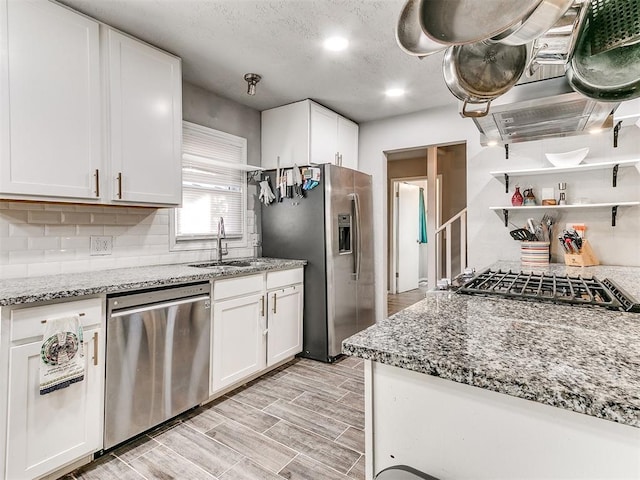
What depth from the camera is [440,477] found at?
836mm

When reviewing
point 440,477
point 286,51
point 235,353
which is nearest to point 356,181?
point 286,51

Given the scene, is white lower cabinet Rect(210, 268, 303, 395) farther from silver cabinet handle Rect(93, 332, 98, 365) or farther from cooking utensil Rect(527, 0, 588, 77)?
cooking utensil Rect(527, 0, 588, 77)

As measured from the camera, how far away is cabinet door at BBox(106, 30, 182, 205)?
213cm

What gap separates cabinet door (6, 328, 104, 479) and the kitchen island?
151 centimetres

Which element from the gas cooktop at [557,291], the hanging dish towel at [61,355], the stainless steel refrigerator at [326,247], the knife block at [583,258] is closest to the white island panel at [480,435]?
the gas cooktop at [557,291]

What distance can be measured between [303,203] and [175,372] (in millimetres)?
1757

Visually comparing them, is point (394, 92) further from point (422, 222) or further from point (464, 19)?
point (422, 222)

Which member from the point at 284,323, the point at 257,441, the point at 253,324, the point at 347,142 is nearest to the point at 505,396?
the point at 257,441

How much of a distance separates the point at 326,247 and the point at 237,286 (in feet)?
3.04

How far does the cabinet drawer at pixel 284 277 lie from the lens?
9.58 feet

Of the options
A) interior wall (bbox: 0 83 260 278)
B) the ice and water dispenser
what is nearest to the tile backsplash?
interior wall (bbox: 0 83 260 278)

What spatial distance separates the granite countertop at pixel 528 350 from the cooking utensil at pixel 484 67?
0.78 m

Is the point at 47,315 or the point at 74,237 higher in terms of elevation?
the point at 74,237

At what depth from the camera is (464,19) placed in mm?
801
